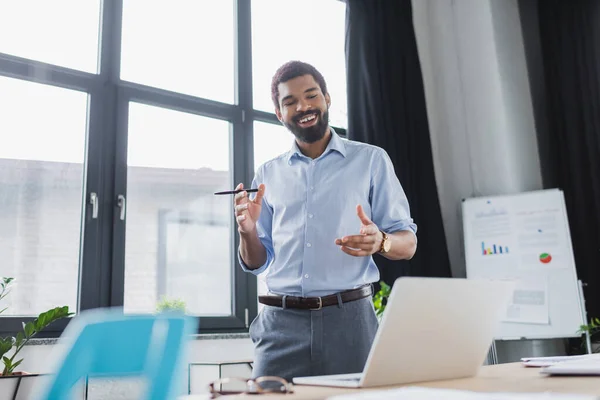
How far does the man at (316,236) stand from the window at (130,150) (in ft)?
4.79

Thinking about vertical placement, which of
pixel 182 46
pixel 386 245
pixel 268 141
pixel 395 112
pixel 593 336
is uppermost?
pixel 182 46

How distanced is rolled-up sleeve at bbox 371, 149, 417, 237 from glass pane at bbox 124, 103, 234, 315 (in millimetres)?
1673

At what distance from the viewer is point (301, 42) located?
14.3ft

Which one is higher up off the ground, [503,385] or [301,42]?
[301,42]

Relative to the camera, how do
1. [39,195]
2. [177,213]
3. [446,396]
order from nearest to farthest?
[446,396], [39,195], [177,213]

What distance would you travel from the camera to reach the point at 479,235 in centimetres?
426

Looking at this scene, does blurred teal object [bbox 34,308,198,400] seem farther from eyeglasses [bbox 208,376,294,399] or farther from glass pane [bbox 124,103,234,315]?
glass pane [bbox 124,103,234,315]

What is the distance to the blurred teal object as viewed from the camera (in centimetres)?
83

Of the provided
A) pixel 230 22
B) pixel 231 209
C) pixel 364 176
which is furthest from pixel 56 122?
pixel 364 176

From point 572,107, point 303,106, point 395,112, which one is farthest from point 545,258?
point 303,106

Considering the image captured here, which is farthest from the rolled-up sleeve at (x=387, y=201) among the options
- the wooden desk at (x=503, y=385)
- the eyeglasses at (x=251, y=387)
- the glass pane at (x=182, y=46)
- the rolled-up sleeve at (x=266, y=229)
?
the glass pane at (x=182, y=46)

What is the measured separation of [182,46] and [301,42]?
1.00 metres

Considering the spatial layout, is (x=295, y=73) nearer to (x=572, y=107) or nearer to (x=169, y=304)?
(x=169, y=304)

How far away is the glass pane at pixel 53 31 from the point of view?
3.01 meters
